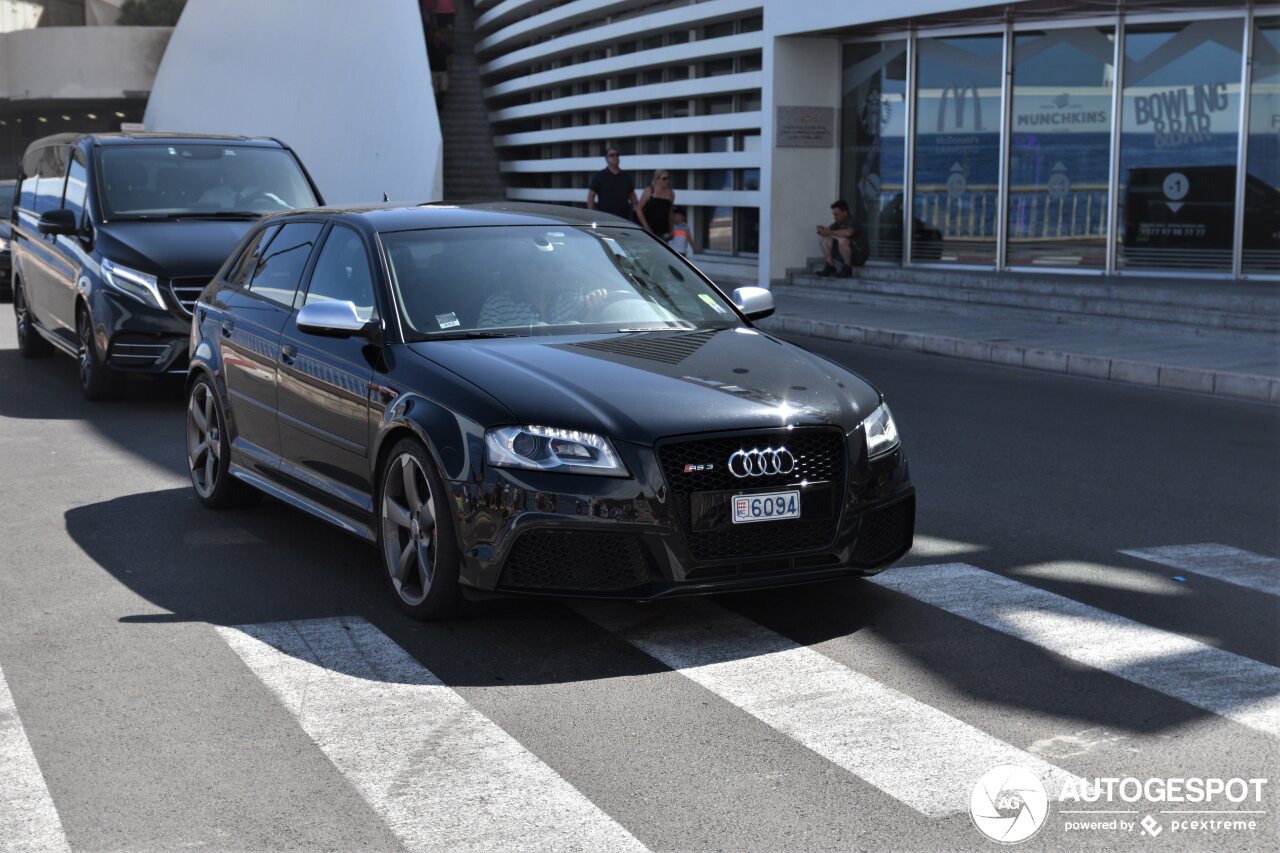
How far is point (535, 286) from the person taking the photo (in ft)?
22.8

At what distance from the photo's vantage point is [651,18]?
29.3m

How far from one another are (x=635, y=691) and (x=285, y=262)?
344 centimetres

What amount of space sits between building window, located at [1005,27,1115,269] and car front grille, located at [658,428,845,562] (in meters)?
14.4

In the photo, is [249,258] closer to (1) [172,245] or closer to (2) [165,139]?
(1) [172,245]

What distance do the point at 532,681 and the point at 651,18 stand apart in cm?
2533

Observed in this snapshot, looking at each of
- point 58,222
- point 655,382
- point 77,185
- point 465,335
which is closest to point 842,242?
point 77,185

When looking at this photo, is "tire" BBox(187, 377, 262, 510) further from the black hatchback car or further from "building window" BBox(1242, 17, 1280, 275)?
"building window" BBox(1242, 17, 1280, 275)

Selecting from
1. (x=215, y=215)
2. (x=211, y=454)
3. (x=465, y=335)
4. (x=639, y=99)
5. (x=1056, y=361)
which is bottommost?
(x=1056, y=361)

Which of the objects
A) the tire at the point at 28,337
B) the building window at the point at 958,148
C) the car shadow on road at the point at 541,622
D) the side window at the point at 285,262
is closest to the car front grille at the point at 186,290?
the tire at the point at 28,337

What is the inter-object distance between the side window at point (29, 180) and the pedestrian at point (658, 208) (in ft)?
24.4

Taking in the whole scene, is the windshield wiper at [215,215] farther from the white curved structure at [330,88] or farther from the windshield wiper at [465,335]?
the white curved structure at [330,88]

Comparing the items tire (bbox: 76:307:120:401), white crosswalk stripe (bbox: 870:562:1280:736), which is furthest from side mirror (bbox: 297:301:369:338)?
tire (bbox: 76:307:120:401)

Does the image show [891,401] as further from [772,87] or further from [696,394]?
[772,87]

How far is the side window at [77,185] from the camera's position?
13164mm
